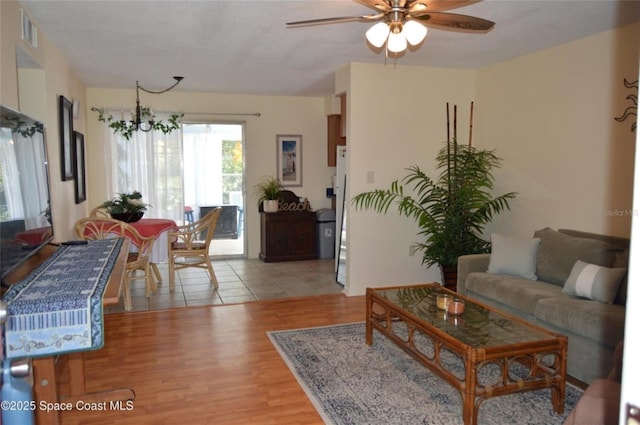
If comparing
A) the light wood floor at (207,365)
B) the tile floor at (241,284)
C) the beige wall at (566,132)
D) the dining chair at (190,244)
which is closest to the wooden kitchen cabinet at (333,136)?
the tile floor at (241,284)

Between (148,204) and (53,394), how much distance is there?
14.6 ft

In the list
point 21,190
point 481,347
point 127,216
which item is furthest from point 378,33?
point 127,216

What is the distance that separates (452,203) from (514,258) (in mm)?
933

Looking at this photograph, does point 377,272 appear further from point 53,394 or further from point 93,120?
point 93,120

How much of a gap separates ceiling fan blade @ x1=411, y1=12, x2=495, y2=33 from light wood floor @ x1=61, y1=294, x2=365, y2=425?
2.12 meters

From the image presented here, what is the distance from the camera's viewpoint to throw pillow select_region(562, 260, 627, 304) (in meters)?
2.97

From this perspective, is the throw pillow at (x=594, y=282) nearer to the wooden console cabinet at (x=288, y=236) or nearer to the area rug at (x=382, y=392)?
the area rug at (x=382, y=392)

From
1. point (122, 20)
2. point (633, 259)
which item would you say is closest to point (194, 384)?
point (122, 20)

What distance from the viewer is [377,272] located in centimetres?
496

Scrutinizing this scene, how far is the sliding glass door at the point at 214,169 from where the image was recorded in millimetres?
6762

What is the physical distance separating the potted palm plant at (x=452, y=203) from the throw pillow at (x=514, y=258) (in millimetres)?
612

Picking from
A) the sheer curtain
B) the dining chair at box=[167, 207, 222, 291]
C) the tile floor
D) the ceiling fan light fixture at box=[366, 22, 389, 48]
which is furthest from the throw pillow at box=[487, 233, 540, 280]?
the sheer curtain

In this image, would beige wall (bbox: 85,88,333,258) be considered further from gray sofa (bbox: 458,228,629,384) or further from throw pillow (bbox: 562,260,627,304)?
throw pillow (bbox: 562,260,627,304)

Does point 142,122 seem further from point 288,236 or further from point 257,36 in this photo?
point 257,36
